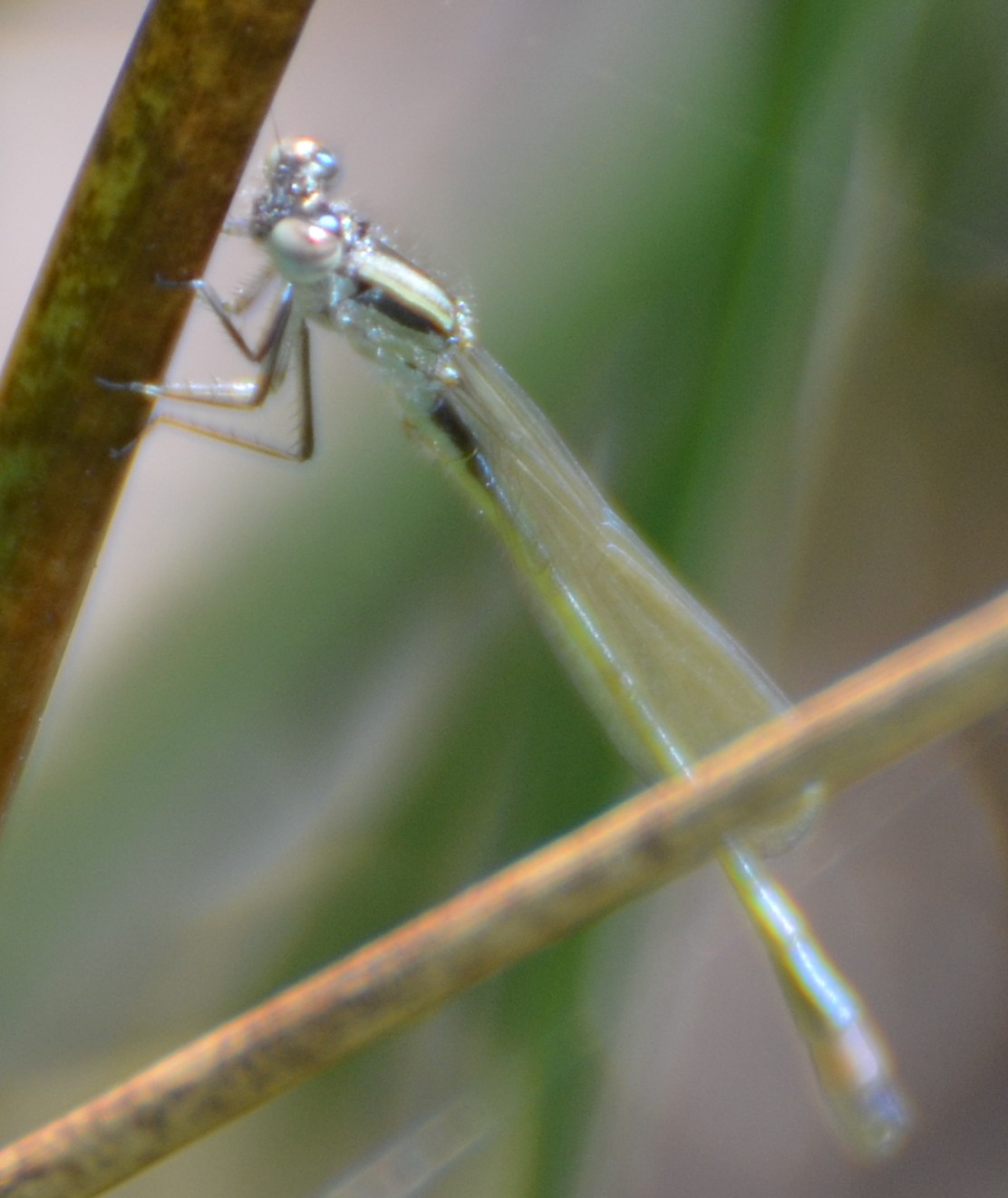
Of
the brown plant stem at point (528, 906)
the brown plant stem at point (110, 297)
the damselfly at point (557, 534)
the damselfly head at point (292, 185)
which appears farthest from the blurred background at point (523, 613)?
the brown plant stem at point (528, 906)

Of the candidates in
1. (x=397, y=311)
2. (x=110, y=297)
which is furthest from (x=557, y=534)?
(x=110, y=297)

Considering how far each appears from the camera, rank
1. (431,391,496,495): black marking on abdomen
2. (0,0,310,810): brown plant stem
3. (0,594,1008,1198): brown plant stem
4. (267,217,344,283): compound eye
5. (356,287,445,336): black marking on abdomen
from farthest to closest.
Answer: (431,391,496,495): black marking on abdomen < (356,287,445,336): black marking on abdomen < (267,217,344,283): compound eye < (0,0,310,810): brown plant stem < (0,594,1008,1198): brown plant stem

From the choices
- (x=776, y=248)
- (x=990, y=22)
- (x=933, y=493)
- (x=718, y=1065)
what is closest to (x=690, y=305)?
(x=776, y=248)

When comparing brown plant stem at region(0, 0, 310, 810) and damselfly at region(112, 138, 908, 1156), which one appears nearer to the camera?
brown plant stem at region(0, 0, 310, 810)

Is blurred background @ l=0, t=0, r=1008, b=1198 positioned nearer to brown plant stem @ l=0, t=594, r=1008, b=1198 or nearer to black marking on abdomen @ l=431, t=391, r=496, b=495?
black marking on abdomen @ l=431, t=391, r=496, b=495

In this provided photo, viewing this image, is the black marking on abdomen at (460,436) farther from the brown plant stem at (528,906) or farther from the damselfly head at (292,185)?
the brown plant stem at (528,906)

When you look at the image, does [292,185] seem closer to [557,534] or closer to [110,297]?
[557,534]

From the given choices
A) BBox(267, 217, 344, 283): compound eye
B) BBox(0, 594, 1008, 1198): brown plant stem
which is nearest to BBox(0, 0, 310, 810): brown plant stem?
BBox(0, 594, 1008, 1198): brown plant stem

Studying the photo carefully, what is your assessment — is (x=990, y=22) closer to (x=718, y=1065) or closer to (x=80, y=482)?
(x=80, y=482)

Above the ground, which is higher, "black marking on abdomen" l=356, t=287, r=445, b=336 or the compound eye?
the compound eye
